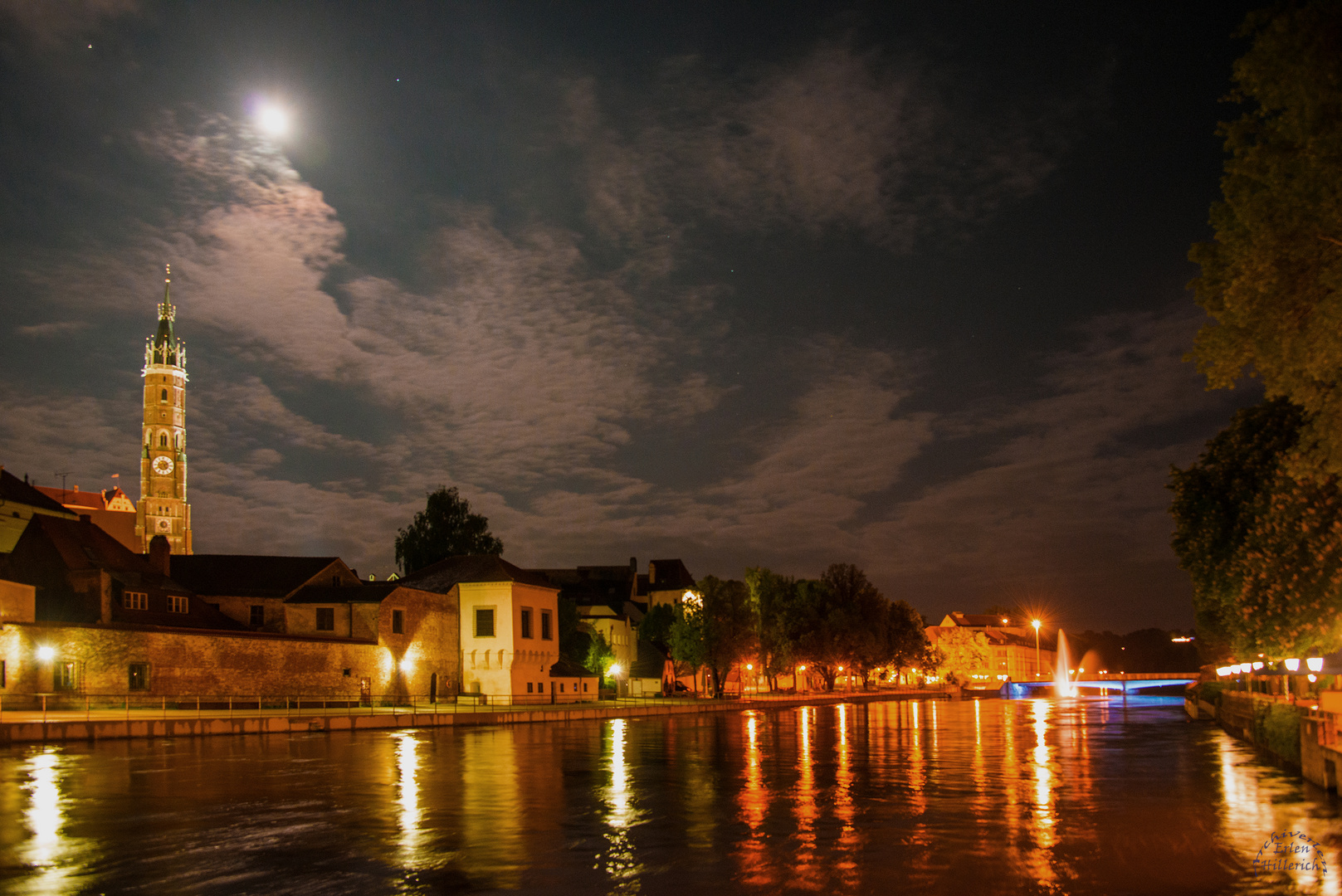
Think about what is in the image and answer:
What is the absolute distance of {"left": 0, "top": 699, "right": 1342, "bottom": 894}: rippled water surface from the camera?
12.6 m

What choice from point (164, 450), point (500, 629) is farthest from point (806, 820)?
point (164, 450)

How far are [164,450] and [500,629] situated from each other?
418 ft

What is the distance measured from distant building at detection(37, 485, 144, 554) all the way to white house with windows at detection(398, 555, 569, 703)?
63355mm

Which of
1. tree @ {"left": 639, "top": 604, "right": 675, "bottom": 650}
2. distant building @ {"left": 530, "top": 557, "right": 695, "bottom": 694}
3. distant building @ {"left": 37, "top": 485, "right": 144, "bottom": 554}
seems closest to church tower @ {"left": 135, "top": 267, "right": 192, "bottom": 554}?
distant building @ {"left": 37, "top": 485, "right": 144, "bottom": 554}

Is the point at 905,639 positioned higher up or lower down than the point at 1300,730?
lower down

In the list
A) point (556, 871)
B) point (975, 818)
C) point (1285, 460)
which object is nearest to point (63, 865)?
point (556, 871)

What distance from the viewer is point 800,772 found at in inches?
1023

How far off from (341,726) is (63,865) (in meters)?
32.9

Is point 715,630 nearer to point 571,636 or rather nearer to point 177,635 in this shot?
point 571,636

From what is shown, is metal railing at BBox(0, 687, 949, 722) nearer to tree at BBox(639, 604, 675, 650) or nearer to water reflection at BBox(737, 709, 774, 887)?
water reflection at BBox(737, 709, 774, 887)

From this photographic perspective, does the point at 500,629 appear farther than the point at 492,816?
Yes

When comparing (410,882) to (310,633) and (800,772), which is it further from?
(310,633)

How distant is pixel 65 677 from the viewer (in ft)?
143

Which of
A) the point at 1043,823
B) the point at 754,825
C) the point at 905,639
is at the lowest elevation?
the point at 905,639
